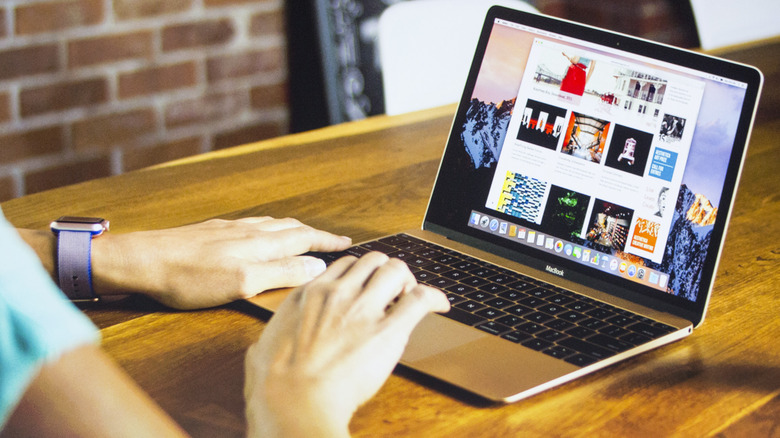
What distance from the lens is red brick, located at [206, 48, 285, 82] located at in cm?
216

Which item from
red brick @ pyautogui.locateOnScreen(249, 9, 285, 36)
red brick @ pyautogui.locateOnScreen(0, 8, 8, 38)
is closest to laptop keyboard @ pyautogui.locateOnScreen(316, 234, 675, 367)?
red brick @ pyautogui.locateOnScreen(0, 8, 8, 38)

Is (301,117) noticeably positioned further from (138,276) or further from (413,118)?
(138,276)

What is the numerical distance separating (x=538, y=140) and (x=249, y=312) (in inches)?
14.3

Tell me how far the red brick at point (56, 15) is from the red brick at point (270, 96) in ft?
1.66

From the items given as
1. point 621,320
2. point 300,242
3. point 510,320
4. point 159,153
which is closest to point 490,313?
point 510,320

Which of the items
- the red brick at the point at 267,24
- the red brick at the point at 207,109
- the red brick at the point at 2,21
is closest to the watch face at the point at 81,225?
the red brick at the point at 2,21

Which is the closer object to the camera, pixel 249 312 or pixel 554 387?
pixel 554 387

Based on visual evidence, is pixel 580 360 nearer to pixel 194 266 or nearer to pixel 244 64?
pixel 194 266

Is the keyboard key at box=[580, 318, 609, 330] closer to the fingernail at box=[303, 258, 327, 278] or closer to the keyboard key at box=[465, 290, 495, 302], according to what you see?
the keyboard key at box=[465, 290, 495, 302]

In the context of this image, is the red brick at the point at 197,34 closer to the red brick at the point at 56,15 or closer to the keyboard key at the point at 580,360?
the red brick at the point at 56,15

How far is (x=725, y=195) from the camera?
2.50 ft

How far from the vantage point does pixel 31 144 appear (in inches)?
73.9

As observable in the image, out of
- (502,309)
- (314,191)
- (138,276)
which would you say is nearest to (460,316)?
(502,309)

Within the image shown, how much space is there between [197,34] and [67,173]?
1.58 feet
